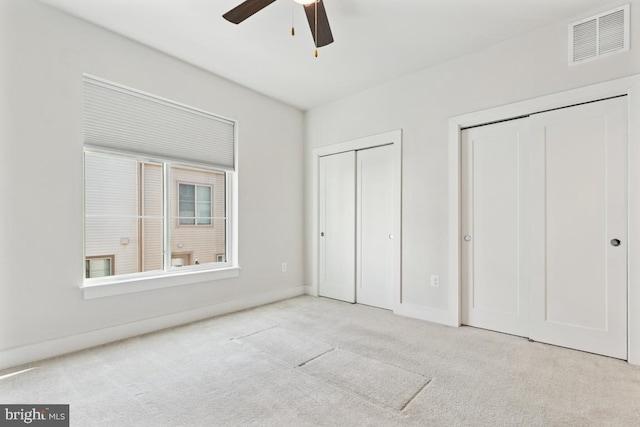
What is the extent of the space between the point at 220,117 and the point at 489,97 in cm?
289

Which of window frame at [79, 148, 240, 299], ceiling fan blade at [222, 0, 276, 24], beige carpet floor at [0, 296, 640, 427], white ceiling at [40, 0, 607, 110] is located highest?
white ceiling at [40, 0, 607, 110]

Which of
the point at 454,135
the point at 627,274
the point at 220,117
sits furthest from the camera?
the point at 220,117

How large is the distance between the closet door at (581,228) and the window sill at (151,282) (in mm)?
3158

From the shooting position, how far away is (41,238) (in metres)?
2.37

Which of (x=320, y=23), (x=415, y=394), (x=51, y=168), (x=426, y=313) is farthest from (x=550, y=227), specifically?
(x=51, y=168)

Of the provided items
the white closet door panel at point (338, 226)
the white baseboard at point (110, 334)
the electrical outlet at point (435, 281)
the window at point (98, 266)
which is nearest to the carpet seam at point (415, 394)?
the electrical outlet at point (435, 281)

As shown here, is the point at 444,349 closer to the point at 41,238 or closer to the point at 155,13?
the point at 41,238

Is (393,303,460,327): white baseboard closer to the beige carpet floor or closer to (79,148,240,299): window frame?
the beige carpet floor

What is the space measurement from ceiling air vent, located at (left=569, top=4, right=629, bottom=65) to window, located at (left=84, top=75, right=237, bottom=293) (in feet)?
11.2

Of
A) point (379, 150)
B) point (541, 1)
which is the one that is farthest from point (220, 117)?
point (541, 1)

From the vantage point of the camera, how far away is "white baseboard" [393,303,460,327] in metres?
3.18

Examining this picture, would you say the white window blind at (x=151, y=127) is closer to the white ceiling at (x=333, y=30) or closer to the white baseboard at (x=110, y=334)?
the white ceiling at (x=333, y=30)

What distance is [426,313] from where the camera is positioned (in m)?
3.34

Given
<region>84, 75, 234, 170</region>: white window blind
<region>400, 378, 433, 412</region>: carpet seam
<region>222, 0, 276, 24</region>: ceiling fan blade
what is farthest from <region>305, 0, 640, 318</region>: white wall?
<region>222, 0, 276, 24</region>: ceiling fan blade
